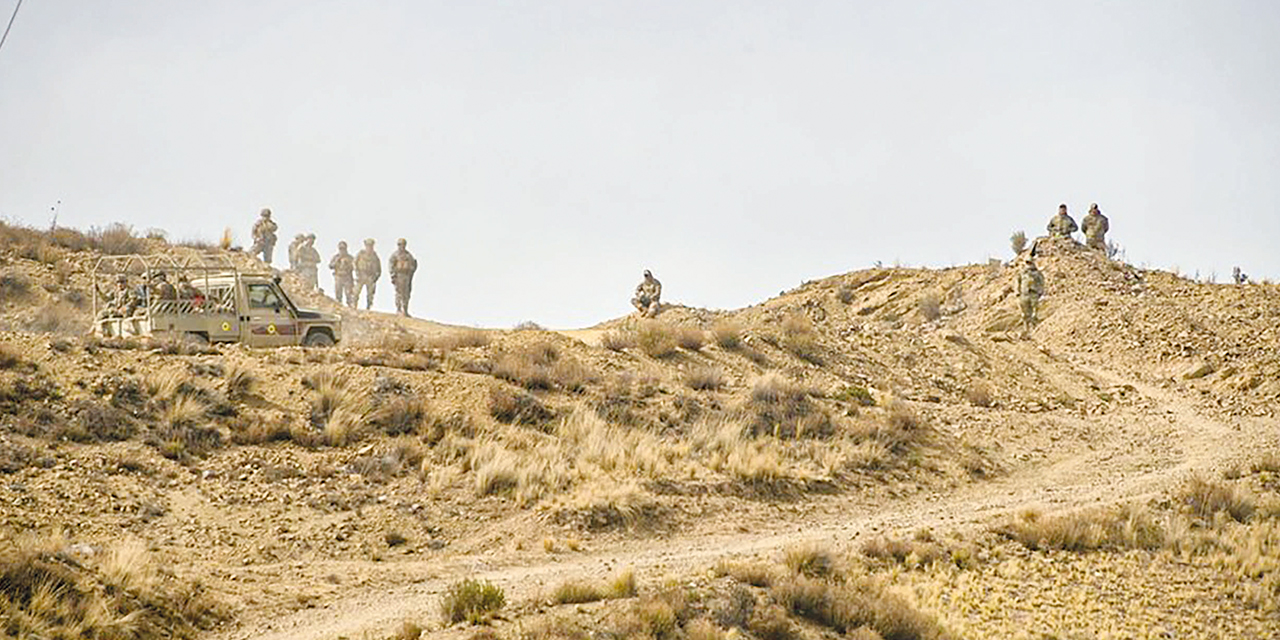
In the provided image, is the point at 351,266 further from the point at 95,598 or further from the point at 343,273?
the point at 95,598

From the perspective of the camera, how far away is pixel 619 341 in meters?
25.0

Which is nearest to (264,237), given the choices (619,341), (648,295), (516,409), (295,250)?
(295,250)

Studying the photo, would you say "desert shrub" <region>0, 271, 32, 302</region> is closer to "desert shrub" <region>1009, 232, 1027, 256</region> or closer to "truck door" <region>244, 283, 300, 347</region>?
"truck door" <region>244, 283, 300, 347</region>

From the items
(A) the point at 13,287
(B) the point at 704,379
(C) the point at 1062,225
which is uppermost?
(C) the point at 1062,225

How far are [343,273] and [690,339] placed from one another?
64.6 feet

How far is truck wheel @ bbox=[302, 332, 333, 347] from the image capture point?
23.5m

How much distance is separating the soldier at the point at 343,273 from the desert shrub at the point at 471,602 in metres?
30.5

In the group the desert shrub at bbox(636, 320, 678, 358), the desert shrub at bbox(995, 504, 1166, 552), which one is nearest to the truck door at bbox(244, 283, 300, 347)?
the desert shrub at bbox(636, 320, 678, 358)

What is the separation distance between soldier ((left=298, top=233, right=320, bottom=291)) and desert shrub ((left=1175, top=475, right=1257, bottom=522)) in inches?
1263

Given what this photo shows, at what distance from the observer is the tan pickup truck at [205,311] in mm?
21453

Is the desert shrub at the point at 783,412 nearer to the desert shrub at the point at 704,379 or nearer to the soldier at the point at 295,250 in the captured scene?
the desert shrub at the point at 704,379

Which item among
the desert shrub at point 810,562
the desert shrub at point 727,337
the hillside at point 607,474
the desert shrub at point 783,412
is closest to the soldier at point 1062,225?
the hillside at point 607,474

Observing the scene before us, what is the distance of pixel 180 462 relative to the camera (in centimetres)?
1591

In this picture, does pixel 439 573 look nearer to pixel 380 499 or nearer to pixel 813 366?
pixel 380 499
